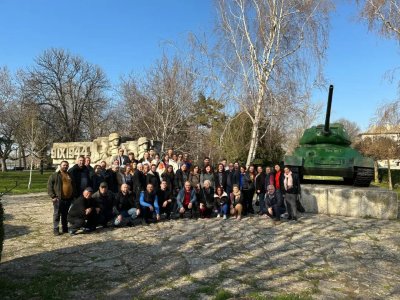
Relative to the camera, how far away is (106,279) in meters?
5.00

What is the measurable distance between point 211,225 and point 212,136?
17029 millimetres

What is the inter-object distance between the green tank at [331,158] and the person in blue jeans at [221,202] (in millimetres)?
2639

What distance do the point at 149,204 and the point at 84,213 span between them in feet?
5.61

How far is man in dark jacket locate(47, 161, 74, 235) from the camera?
7.77 m

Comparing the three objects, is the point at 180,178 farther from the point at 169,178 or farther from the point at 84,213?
the point at 84,213

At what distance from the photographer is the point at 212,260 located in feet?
19.5

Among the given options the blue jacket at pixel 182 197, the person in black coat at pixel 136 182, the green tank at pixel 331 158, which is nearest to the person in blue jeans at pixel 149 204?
the person in black coat at pixel 136 182

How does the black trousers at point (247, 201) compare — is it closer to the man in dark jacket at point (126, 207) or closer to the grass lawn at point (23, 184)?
the man in dark jacket at point (126, 207)

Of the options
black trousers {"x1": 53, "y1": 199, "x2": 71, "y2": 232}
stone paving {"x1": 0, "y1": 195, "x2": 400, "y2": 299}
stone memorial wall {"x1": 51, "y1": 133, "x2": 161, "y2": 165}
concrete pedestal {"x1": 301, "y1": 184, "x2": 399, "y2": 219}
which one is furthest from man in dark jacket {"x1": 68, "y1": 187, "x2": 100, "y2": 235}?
stone memorial wall {"x1": 51, "y1": 133, "x2": 161, "y2": 165}

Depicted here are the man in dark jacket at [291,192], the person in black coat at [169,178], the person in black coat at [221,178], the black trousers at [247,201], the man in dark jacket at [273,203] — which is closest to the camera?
the man in dark jacket at [273,203]

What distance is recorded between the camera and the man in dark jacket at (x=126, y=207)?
8789 mm

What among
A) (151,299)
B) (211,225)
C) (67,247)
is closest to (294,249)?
(211,225)

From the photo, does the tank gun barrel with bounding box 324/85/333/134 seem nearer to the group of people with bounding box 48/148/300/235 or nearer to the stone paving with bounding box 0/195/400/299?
the group of people with bounding box 48/148/300/235

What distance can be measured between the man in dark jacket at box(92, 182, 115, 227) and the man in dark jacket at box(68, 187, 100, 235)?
163mm
